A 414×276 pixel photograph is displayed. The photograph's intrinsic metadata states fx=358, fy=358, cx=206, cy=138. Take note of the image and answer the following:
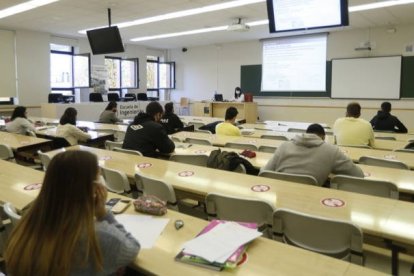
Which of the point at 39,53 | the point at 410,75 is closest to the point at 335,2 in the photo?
the point at 410,75

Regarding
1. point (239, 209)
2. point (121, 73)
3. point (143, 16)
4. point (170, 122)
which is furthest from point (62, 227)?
point (121, 73)

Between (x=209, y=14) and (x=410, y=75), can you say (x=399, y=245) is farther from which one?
(x=410, y=75)

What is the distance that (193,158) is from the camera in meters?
3.71

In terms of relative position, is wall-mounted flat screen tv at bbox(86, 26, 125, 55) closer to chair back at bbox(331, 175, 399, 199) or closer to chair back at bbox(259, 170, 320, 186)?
chair back at bbox(259, 170, 320, 186)

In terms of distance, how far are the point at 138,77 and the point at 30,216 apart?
12.2 meters

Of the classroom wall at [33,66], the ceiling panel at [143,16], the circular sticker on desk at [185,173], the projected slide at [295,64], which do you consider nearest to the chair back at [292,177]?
the circular sticker on desk at [185,173]

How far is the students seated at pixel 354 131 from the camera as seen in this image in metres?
4.50

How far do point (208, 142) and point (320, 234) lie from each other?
2.92 meters

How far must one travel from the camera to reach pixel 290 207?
84.0 inches

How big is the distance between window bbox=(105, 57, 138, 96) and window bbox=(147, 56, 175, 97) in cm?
77

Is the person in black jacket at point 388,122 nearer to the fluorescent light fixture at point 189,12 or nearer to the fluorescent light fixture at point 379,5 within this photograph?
the fluorescent light fixture at point 379,5

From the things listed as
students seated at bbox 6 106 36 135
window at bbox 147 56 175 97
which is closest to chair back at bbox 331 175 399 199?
students seated at bbox 6 106 36 135

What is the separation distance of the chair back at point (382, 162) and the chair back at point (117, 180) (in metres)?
2.31

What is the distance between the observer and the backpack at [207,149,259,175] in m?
3.25
